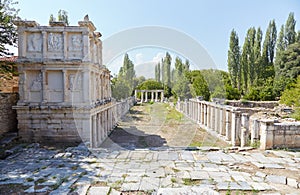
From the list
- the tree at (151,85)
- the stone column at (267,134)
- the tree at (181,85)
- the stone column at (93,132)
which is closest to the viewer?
the stone column at (267,134)

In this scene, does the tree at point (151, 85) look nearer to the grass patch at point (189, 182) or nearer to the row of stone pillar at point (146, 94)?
the row of stone pillar at point (146, 94)

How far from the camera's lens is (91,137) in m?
7.28

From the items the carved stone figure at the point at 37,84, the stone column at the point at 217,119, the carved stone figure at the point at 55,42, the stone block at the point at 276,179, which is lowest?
the stone block at the point at 276,179

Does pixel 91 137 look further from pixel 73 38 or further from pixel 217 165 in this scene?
pixel 217 165

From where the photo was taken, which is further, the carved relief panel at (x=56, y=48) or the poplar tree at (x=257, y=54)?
the poplar tree at (x=257, y=54)

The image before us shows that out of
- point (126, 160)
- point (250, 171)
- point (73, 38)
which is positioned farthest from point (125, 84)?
point (250, 171)

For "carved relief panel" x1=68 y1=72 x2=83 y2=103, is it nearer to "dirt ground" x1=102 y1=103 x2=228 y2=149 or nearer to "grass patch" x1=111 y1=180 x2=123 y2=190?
"dirt ground" x1=102 y1=103 x2=228 y2=149

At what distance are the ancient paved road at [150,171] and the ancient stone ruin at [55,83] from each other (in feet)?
3.60

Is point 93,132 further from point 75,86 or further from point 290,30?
point 290,30

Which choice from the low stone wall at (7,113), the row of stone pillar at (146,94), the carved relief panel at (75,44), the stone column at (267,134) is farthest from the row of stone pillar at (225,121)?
the row of stone pillar at (146,94)

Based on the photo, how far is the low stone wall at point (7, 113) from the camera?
717 cm

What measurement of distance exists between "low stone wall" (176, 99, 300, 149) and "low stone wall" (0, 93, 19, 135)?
28.3 ft

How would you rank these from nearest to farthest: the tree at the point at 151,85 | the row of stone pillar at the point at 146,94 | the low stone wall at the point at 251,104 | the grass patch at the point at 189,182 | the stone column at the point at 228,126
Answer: the grass patch at the point at 189,182, the stone column at the point at 228,126, the low stone wall at the point at 251,104, the tree at the point at 151,85, the row of stone pillar at the point at 146,94

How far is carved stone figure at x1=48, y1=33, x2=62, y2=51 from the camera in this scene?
702 centimetres
